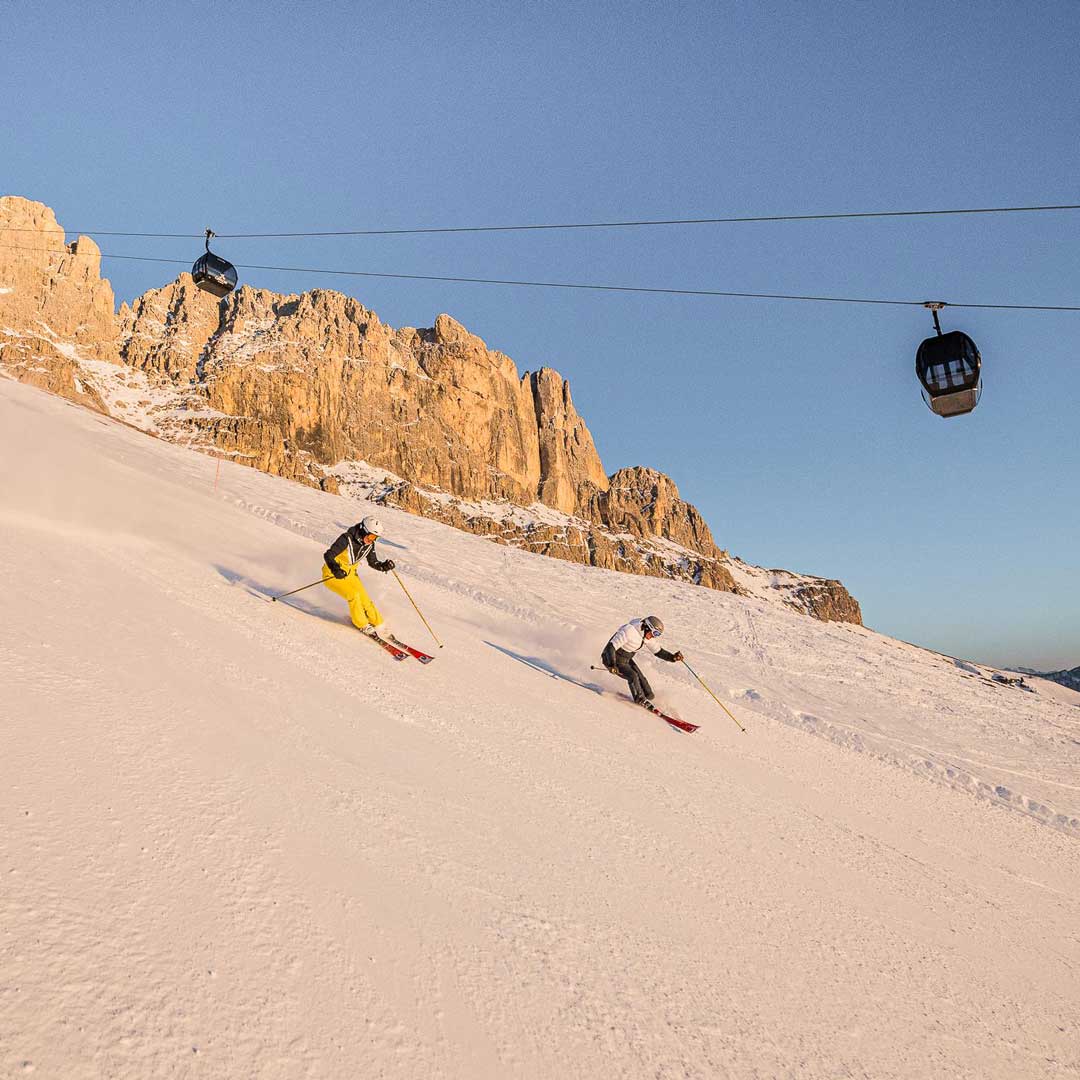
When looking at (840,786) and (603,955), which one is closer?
(603,955)

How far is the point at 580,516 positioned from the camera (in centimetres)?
19150

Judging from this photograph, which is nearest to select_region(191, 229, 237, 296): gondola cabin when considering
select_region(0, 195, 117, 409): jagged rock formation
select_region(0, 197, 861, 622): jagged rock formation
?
select_region(0, 197, 861, 622): jagged rock formation

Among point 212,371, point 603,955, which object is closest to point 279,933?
point 603,955

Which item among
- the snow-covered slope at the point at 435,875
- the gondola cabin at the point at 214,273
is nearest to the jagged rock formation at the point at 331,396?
the gondola cabin at the point at 214,273

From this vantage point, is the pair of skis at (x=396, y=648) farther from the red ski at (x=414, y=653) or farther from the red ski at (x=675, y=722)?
the red ski at (x=675, y=722)

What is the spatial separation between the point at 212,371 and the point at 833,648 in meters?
159

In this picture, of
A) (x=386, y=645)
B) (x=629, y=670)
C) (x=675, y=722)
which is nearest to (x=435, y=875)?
(x=386, y=645)

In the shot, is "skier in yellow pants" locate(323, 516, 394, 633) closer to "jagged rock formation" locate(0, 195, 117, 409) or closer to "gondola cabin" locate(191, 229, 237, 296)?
"gondola cabin" locate(191, 229, 237, 296)

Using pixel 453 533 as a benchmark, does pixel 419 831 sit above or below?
below

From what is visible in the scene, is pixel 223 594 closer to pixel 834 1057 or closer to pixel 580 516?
pixel 834 1057

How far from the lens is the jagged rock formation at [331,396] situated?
136125 mm

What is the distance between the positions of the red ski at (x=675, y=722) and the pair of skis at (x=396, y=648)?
10.1 feet

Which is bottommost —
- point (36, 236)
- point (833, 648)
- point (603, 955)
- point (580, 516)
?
point (603, 955)

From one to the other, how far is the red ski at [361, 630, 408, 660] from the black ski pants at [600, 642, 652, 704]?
3147 mm
